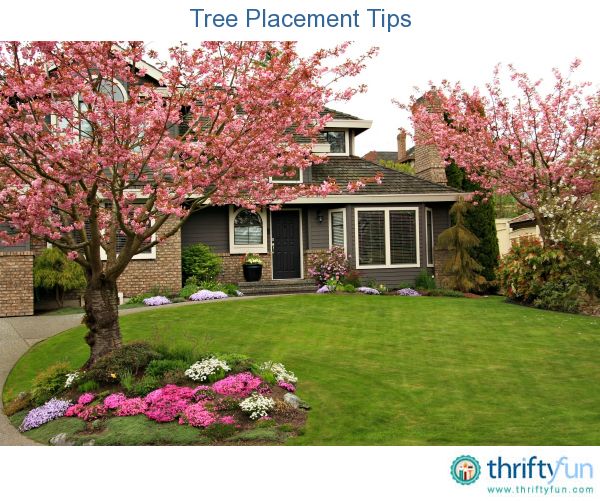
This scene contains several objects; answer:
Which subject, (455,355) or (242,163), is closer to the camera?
(242,163)

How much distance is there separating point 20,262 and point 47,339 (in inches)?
157

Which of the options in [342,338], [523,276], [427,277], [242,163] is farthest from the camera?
[427,277]

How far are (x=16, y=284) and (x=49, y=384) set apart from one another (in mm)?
7434

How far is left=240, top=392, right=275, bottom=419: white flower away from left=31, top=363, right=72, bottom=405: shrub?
2693 mm

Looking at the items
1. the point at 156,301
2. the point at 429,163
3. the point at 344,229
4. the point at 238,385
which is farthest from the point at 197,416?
the point at 429,163

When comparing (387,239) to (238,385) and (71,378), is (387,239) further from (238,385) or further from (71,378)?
(71,378)

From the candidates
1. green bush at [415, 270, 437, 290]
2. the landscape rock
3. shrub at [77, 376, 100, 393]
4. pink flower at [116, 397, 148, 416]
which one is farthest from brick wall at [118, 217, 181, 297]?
the landscape rock

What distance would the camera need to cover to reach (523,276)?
1659cm

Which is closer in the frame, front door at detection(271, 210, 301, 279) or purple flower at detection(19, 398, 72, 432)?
purple flower at detection(19, 398, 72, 432)

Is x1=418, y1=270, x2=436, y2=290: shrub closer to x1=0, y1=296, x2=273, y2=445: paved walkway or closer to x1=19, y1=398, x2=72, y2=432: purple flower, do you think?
x1=0, y1=296, x2=273, y2=445: paved walkway

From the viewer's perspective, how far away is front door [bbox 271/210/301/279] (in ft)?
68.5

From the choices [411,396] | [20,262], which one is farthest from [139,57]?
[20,262]

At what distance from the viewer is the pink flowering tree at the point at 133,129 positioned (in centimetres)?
739

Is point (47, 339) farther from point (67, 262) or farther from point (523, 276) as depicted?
point (523, 276)
